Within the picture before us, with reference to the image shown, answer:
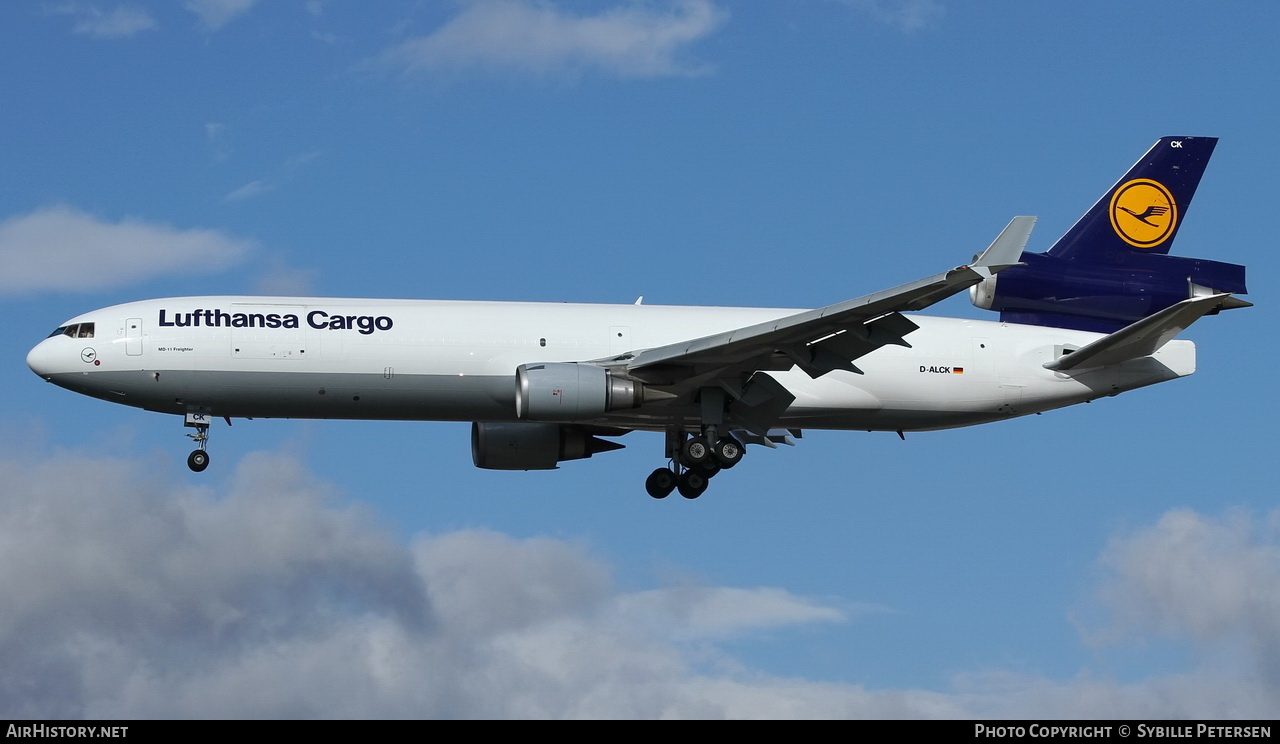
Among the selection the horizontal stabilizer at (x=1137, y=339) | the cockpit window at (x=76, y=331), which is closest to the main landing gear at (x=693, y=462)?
the horizontal stabilizer at (x=1137, y=339)

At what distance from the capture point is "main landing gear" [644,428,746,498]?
38.0 m

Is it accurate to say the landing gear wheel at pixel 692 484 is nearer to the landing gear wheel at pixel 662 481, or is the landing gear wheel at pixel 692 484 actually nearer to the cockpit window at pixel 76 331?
the landing gear wheel at pixel 662 481

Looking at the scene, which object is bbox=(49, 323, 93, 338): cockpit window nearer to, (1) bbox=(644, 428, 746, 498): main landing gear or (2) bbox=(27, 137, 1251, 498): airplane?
(2) bbox=(27, 137, 1251, 498): airplane

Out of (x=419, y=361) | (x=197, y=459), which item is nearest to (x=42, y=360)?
(x=197, y=459)

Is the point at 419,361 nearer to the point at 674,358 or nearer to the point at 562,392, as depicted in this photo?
the point at 562,392

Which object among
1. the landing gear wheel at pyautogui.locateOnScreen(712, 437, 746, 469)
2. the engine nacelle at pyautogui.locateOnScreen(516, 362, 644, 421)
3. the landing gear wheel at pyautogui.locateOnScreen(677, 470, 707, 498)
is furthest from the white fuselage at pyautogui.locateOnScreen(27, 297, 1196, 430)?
the landing gear wheel at pyautogui.locateOnScreen(677, 470, 707, 498)

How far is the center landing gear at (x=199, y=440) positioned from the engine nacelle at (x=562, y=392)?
295 inches

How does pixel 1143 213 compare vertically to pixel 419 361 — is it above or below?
above

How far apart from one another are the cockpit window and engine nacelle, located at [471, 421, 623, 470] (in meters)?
9.63

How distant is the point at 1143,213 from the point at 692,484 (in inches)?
538

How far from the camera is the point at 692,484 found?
40.1 metres

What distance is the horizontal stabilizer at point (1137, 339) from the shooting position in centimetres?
3528
